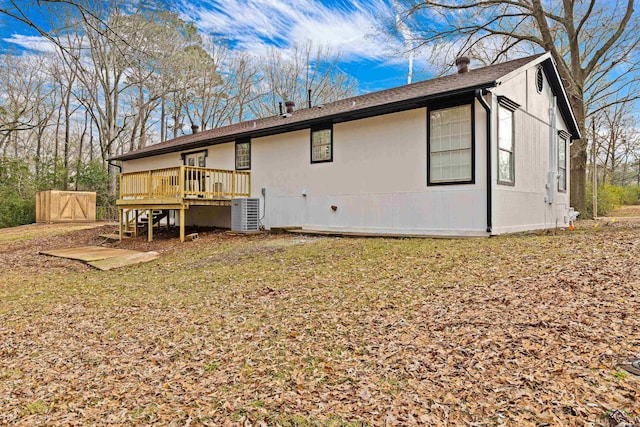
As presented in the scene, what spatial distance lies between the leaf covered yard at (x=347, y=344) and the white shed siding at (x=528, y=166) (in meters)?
2.36

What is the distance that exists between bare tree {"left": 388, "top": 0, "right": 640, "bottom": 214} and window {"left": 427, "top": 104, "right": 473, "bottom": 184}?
8.93m

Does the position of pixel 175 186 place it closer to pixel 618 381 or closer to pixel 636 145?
pixel 618 381

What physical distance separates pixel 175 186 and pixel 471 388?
1081cm

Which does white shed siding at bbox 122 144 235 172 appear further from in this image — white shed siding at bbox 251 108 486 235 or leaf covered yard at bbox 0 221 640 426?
leaf covered yard at bbox 0 221 640 426

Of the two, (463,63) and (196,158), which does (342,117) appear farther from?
(196,158)

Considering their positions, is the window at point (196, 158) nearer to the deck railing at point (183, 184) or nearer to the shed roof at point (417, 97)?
the shed roof at point (417, 97)

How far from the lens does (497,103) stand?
856cm

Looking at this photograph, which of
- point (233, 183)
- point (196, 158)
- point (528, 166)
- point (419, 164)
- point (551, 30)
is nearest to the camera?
point (419, 164)

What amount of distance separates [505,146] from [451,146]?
1.31 m

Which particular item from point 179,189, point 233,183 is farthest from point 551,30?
point 179,189

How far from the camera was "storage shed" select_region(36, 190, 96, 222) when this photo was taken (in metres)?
20.3

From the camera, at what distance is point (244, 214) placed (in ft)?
39.5

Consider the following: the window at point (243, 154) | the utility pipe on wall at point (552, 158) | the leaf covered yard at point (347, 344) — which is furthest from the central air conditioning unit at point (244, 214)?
the utility pipe on wall at point (552, 158)

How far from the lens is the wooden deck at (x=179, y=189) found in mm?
11461
